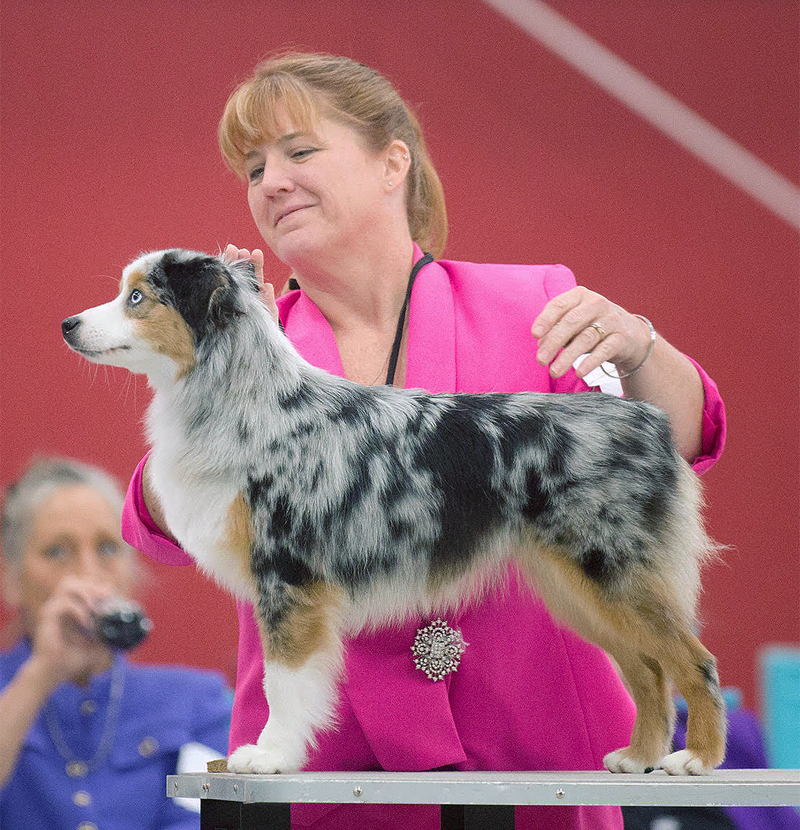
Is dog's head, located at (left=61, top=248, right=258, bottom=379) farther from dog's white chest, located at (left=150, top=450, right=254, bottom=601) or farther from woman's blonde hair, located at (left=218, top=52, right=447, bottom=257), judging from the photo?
woman's blonde hair, located at (left=218, top=52, right=447, bottom=257)

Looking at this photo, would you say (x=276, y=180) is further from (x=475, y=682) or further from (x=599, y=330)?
(x=475, y=682)

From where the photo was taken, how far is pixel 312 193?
192 cm

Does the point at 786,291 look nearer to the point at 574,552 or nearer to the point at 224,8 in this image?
the point at 224,8

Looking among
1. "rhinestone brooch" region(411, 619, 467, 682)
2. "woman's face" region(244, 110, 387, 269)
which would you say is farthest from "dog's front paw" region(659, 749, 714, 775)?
"woman's face" region(244, 110, 387, 269)

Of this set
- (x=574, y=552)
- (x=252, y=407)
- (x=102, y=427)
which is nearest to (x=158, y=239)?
(x=102, y=427)

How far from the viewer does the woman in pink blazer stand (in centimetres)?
172

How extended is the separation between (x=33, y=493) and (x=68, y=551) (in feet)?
0.65

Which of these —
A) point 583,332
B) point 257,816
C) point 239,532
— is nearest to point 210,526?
point 239,532

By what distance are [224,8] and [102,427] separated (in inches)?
69.5

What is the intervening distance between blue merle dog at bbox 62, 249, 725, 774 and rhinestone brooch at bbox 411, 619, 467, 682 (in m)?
0.09

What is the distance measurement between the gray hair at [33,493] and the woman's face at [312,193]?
1.08 m

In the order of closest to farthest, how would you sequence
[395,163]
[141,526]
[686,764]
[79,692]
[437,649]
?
1. [686,764]
2. [437,649]
3. [141,526]
4. [395,163]
5. [79,692]

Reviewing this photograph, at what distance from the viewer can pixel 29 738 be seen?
2.49 meters

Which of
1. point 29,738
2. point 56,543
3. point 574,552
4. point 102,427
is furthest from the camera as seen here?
point 102,427
